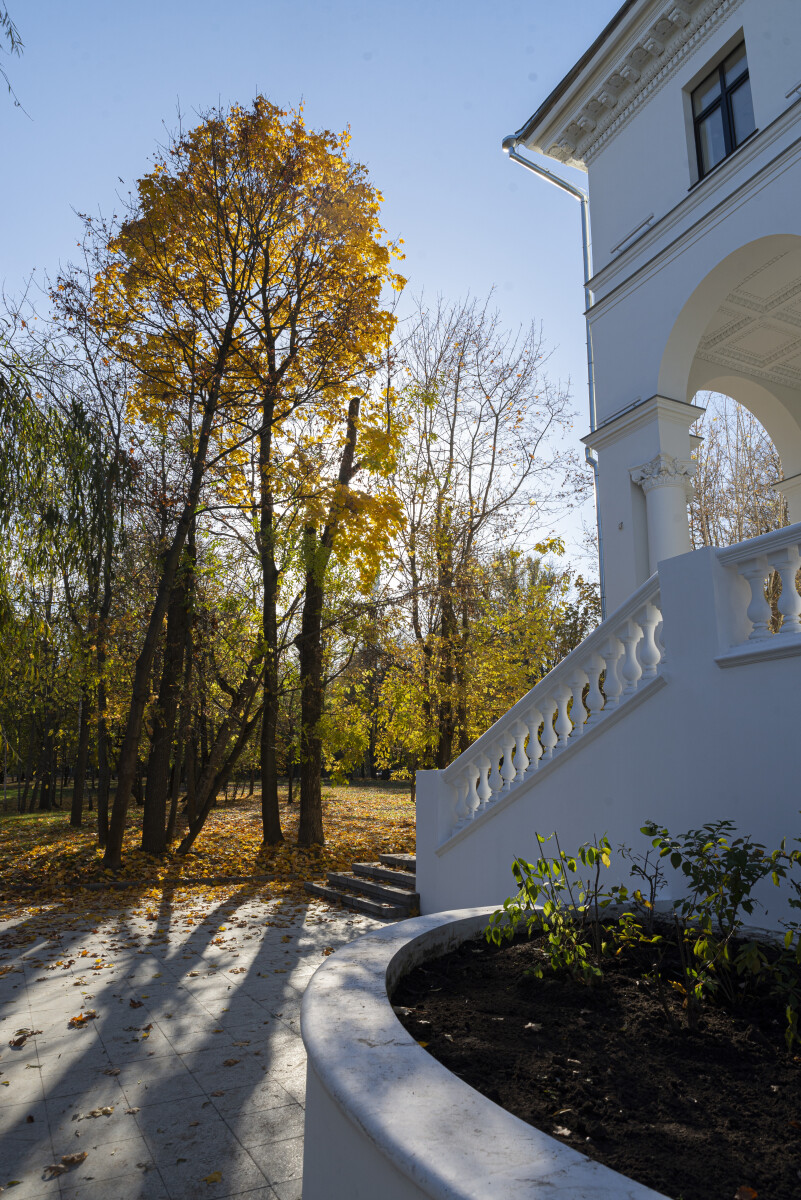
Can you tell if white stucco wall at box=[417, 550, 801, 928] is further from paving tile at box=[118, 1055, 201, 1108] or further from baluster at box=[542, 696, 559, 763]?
paving tile at box=[118, 1055, 201, 1108]

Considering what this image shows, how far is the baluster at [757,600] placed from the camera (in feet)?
15.8

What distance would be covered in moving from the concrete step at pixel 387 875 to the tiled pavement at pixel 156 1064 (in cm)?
175

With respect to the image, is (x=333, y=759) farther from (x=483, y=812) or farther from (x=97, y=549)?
(x=97, y=549)

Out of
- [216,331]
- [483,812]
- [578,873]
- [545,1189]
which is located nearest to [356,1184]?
[545,1189]

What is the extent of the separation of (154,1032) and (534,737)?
3.84m

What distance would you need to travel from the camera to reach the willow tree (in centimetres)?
1128

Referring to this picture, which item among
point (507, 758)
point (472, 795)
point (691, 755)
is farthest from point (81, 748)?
point (691, 755)

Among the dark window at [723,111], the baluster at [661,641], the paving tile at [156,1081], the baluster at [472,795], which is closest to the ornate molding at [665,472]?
the dark window at [723,111]

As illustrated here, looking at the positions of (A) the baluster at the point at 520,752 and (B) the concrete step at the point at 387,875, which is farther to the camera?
(B) the concrete step at the point at 387,875

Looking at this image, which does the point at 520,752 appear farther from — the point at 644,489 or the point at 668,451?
the point at 668,451

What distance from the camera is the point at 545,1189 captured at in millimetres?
1457

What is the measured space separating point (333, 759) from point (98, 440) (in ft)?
29.8

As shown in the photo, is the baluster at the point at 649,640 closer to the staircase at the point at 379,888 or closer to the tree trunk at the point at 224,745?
the staircase at the point at 379,888

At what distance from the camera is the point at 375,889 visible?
9.35 meters
